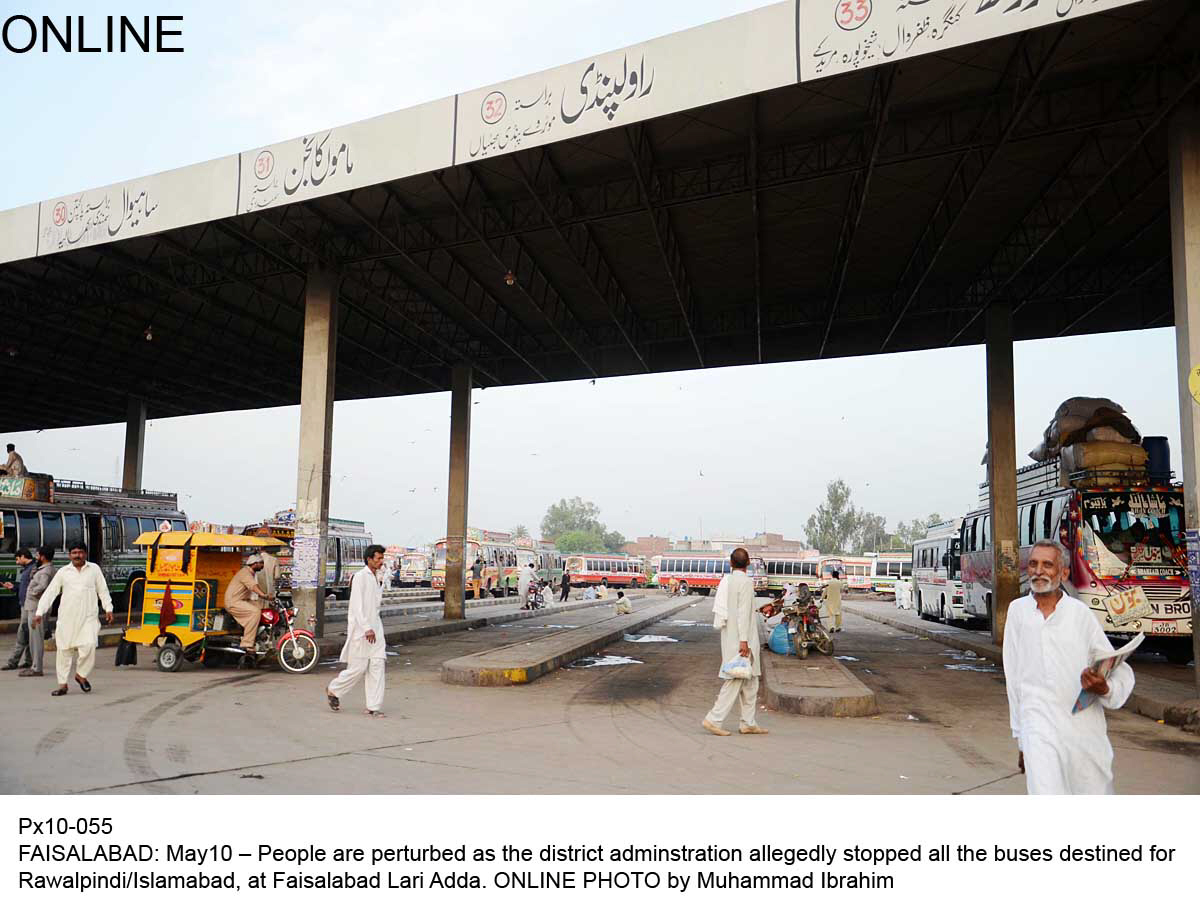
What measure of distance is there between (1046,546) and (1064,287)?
19.1 m

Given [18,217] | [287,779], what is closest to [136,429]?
[18,217]

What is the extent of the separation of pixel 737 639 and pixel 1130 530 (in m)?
10.8

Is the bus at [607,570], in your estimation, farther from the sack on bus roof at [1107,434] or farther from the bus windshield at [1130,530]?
the bus windshield at [1130,530]

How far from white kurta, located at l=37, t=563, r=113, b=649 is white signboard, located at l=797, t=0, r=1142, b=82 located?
36.3 feet

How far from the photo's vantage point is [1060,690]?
3.85 metres

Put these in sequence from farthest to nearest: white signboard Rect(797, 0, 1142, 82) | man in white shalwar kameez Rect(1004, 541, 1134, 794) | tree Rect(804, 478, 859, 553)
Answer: tree Rect(804, 478, 859, 553) < white signboard Rect(797, 0, 1142, 82) < man in white shalwar kameez Rect(1004, 541, 1134, 794)

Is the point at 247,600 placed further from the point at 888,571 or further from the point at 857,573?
the point at 857,573

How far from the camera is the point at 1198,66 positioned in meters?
10.6

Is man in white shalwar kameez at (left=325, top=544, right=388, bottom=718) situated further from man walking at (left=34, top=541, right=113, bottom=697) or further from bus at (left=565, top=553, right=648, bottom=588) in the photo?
bus at (left=565, top=553, right=648, bottom=588)

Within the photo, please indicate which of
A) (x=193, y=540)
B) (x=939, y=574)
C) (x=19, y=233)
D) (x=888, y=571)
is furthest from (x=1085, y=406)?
(x=888, y=571)

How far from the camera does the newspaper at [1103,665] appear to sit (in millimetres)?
3665

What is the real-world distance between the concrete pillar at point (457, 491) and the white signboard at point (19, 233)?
1257 centimetres

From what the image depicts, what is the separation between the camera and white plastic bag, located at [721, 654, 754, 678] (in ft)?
28.1

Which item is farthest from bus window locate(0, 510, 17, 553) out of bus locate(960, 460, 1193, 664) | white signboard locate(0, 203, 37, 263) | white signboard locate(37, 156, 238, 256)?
bus locate(960, 460, 1193, 664)
